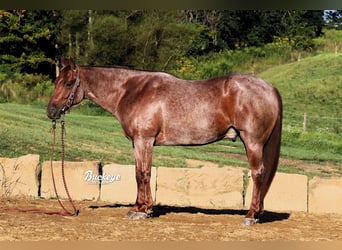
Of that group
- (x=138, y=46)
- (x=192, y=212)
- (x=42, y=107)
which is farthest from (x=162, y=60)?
(x=192, y=212)

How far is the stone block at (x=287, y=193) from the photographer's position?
923 centimetres

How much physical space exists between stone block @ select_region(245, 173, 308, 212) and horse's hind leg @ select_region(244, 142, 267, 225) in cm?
141

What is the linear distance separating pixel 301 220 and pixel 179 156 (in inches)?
178

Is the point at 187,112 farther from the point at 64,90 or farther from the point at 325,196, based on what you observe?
the point at 325,196

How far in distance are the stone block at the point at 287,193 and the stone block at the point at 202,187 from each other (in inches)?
8.2

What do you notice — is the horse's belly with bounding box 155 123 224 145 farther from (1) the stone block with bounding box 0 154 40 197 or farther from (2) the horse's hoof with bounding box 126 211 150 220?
(1) the stone block with bounding box 0 154 40 197

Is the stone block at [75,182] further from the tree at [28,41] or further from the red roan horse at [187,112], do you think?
the tree at [28,41]

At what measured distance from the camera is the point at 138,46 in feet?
38.8

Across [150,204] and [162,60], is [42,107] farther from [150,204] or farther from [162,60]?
[150,204]

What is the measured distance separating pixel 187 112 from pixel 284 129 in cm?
637

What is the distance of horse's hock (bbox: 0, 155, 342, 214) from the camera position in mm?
9227

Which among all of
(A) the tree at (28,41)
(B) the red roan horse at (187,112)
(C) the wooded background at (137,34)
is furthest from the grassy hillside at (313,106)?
(B) the red roan horse at (187,112)

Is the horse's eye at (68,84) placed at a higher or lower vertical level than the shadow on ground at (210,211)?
higher

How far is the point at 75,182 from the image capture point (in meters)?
9.61
